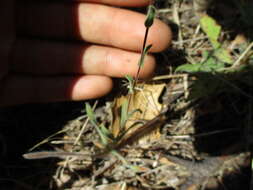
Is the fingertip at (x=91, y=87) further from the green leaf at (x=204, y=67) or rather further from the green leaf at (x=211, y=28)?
the green leaf at (x=211, y=28)

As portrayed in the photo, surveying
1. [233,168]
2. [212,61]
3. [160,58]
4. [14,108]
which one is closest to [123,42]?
[160,58]

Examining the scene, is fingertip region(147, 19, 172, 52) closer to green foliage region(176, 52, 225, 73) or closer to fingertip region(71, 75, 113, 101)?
green foliage region(176, 52, 225, 73)

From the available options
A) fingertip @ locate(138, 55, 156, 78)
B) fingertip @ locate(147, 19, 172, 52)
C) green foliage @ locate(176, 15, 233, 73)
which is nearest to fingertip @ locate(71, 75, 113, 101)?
fingertip @ locate(138, 55, 156, 78)

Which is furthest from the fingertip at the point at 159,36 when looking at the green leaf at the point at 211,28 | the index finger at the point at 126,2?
the green leaf at the point at 211,28

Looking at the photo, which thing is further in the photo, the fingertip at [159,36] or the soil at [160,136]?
the fingertip at [159,36]

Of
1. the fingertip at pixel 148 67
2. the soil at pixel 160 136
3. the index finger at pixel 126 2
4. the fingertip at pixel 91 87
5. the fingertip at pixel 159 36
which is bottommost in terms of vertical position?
the soil at pixel 160 136

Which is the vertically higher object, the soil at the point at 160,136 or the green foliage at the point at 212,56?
the green foliage at the point at 212,56
